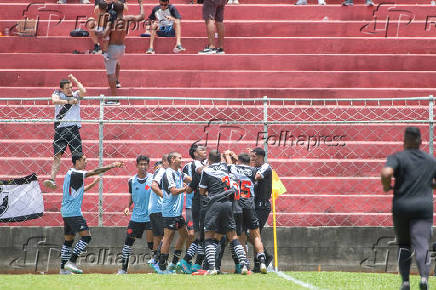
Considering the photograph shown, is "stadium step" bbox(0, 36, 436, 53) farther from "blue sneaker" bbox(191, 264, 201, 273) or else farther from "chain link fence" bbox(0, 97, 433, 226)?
"blue sneaker" bbox(191, 264, 201, 273)

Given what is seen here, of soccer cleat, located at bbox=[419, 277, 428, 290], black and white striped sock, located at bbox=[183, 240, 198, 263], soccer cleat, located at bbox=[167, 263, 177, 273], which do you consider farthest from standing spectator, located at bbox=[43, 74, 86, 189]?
soccer cleat, located at bbox=[419, 277, 428, 290]

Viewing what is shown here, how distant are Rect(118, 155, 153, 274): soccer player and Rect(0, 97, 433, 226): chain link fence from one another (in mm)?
885

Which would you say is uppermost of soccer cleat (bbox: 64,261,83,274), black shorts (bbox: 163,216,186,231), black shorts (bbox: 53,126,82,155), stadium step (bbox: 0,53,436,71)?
stadium step (bbox: 0,53,436,71)

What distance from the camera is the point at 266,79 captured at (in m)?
18.5

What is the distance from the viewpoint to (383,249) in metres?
15.1

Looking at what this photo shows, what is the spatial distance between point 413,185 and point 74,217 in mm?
6046

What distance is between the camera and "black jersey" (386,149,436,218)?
9.86m

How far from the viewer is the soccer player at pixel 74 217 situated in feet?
46.0

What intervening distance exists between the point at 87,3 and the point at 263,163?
8236 mm

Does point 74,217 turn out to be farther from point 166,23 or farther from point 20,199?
point 166,23

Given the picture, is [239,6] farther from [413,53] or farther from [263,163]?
[263,163]

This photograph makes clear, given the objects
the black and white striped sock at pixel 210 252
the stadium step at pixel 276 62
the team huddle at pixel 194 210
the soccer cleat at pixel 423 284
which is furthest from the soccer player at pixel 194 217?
the soccer cleat at pixel 423 284

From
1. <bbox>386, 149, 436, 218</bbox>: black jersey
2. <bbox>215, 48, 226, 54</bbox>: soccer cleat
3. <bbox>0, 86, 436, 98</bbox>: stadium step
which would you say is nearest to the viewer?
<bbox>386, 149, 436, 218</bbox>: black jersey

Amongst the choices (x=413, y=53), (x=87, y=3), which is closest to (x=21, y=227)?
(x=87, y=3)
